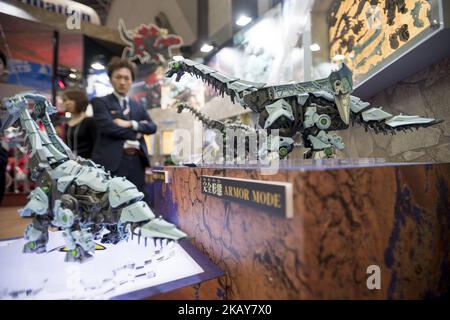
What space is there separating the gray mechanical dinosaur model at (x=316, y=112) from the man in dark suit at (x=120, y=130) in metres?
1.02

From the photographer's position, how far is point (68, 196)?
3.25ft

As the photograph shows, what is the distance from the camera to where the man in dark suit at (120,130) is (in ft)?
5.98

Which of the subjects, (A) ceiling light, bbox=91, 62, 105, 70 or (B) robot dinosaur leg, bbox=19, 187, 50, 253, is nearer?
(B) robot dinosaur leg, bbox=19, 187, 50, 253

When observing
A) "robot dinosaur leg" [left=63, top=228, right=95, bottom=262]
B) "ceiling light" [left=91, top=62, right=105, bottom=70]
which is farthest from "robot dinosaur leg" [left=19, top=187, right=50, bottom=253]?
"ceiling light" [left=91, top=62, right=105, bottom=70]

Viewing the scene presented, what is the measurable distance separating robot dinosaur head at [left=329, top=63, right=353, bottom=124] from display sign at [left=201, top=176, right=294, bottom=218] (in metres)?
0.65

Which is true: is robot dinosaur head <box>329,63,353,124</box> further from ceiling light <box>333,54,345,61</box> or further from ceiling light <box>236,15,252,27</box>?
ceiling light <box>236,15,252,27</box>

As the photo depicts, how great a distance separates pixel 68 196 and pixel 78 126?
0.97 metres

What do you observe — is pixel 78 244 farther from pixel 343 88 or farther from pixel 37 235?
pixel 343 88

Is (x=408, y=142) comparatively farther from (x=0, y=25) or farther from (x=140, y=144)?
(x=0, y=25)

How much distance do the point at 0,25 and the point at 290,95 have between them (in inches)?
61.2

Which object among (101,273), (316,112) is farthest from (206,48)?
(101,273)

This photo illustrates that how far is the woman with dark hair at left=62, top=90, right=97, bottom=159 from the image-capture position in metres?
1.67

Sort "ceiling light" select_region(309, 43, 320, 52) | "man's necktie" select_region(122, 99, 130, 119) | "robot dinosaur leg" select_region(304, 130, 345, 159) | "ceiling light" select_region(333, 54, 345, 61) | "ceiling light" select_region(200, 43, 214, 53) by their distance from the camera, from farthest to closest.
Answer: "ceiling light" select_region(200, 43, 214, 53) < "ceiling light" select_region(309, 43, 320, 52) < "ceiling light" select_region(333, 54, 345, 61) < "man's necktie" select_region(122, 99, 130, 119) < "robot dinosaur leg" select_region(304, 130, 345, 159)
